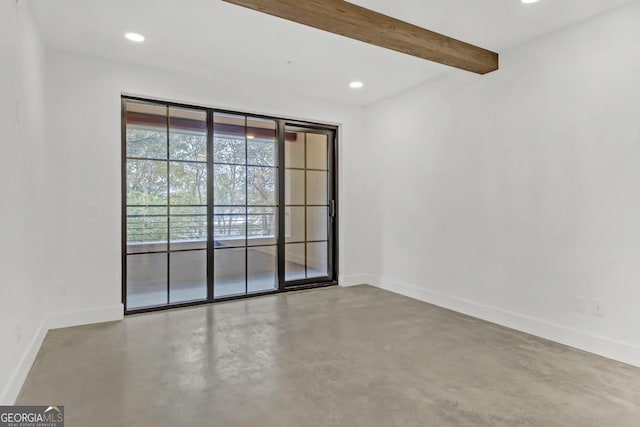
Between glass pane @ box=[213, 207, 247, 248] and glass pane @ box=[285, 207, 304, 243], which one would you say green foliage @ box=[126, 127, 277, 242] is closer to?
glass pane @ box=[213, 207, 247, 248]

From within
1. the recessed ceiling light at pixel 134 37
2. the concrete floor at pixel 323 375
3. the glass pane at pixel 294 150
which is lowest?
the concrete floor at pixel 323 375

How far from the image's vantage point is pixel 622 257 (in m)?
2.82

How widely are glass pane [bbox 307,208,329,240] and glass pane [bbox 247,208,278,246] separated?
2.01 ft

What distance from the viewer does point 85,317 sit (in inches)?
144

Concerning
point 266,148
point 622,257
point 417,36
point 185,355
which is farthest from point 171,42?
point 622,257

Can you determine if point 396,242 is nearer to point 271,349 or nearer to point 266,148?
point 266,148

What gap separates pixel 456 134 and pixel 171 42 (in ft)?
10.5

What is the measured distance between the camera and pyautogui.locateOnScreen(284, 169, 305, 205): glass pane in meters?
5.11

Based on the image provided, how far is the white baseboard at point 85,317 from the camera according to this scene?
3.52 m

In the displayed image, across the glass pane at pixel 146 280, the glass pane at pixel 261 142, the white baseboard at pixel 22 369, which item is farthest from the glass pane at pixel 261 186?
the white baseboard at pixel 22 369

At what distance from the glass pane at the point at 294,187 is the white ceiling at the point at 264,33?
1.36 m

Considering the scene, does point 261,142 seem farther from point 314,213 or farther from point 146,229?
point 146,229

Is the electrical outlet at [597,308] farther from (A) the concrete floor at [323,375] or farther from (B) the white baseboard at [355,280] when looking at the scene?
(B) the white baseboard at [355,280]

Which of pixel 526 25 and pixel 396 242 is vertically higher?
pixel 526 25
